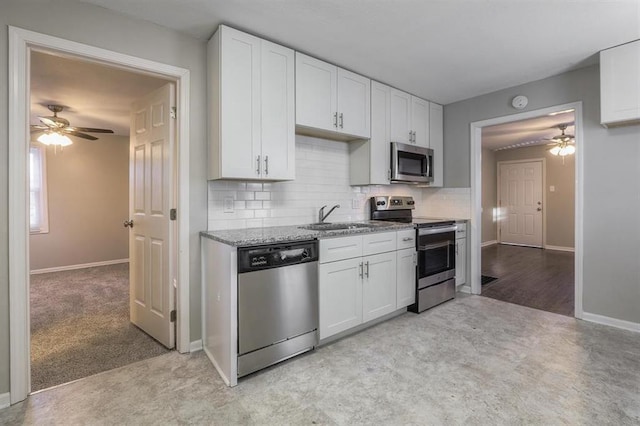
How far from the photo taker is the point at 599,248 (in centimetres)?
292

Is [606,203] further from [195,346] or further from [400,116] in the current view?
[195,346]

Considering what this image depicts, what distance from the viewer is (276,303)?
211 centimetres

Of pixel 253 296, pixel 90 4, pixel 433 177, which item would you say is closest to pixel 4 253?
pixel 253 296

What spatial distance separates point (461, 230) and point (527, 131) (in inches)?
126

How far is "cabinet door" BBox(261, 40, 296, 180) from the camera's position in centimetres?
245

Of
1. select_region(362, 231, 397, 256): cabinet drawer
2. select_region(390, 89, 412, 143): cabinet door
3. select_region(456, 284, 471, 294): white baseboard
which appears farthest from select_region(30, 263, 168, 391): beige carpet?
select_region(456, 284, 471, 294): white baseboard

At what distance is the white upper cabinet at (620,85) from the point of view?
8.28 ft

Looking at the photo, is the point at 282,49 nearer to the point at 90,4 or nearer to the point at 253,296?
the point at 90,4

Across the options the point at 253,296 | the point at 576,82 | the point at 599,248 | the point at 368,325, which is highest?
the point at 576,82

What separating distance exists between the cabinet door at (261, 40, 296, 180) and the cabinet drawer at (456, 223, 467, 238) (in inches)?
91.2

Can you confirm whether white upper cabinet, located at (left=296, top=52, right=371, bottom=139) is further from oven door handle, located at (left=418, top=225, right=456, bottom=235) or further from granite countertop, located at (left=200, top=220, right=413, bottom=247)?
oven door handle, located at (left=418, top=225, right=456, bottom=235)

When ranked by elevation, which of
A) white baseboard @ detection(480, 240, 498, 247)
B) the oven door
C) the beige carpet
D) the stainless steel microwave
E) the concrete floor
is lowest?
the concrete floor

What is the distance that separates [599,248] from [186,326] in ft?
12.4

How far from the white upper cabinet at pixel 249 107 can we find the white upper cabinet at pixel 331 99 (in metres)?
0.12
